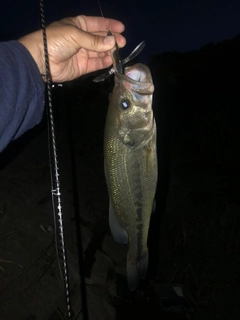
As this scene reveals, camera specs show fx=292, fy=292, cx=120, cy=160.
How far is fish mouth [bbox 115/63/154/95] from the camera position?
1648 millimetres

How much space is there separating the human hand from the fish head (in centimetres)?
27

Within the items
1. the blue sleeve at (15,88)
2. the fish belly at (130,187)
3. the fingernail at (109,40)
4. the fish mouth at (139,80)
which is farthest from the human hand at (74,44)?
the fish belly at (130,187)

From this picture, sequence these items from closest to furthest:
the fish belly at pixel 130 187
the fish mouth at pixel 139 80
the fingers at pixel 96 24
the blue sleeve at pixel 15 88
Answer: the blue sleeve at pixel 15 88 < the fish mouth at pixel 139 80 < the fish belly at pixel 130 187 < the fingers at pixel 96 24

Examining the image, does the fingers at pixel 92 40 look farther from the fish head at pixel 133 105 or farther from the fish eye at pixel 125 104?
the fish eye at pixel 125 104

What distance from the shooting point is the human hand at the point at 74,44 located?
185cm

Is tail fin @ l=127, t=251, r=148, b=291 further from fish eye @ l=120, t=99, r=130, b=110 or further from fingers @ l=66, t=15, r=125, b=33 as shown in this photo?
fingers @ l=66, t=15, r=125, b=33

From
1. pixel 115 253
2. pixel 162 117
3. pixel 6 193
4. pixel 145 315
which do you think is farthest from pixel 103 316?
pixel 162 117

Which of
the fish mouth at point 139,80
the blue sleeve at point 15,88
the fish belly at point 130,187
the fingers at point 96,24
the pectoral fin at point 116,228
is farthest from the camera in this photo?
the fingers at point 96,24

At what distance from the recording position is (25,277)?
13.3ft

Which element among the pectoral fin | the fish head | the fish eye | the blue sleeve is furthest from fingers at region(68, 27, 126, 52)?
Answer: the pectoral fin

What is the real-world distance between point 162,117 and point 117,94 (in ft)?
25.3

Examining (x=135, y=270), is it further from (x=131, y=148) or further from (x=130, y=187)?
(x=131, y=148)

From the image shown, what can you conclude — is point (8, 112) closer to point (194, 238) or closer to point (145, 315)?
point (145, 315)

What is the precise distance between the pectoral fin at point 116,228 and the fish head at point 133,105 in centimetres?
46
